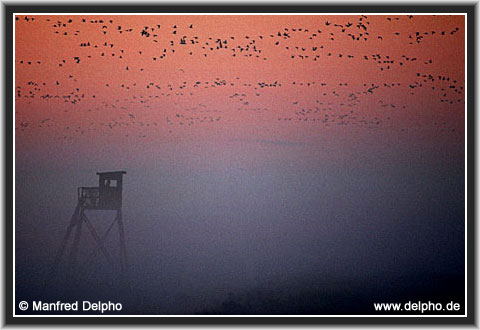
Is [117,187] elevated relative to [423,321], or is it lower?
elevated

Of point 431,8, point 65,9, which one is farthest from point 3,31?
point 431,8

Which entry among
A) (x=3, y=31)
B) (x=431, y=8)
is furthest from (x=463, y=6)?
(x=3, y=31)

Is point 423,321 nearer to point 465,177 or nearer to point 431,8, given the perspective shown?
point 465,177

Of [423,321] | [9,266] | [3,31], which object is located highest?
[3,31]

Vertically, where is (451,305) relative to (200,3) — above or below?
below

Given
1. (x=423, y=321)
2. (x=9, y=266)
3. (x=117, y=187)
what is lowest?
(x=423, y=321)

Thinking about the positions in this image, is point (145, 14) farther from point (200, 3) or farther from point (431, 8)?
point (431, 8)

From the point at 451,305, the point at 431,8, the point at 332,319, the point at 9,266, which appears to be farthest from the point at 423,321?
the point at 9,266

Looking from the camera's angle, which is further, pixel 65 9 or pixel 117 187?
pixel 117 187

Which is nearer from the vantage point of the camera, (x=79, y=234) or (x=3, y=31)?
(x=3, y=31)
